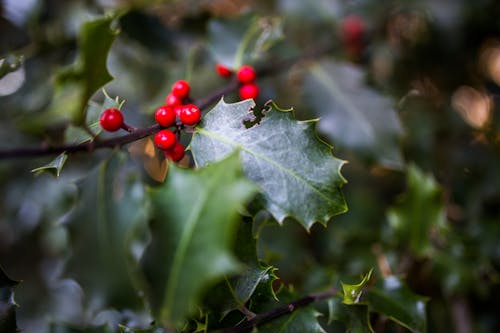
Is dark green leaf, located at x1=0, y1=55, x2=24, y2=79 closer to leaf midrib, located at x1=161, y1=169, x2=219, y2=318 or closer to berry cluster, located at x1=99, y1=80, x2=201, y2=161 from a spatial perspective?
berry cluster, located at x1=99, y1=80, x2=201, y2=161

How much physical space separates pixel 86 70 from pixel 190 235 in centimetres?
26

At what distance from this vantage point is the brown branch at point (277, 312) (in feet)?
2.20

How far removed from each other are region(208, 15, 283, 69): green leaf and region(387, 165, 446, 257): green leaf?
17.6 inches

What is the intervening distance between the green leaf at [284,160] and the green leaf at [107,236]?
0.45 ft

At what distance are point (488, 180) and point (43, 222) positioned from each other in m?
1.38

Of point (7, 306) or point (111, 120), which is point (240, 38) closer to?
point (111, 120)

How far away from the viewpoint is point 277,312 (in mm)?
705

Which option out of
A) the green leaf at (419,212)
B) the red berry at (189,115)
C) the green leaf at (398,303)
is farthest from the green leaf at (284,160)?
the green leaf at (419,212)

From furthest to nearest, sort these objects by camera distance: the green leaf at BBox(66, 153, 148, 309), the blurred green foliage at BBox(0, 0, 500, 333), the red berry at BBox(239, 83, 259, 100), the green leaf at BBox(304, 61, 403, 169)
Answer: the green leaf at BBox(304, 61, 403, 169) < the blurred green foliage at BBox(0, 0, 500, 333) < the red berry at BBox(239, 83, 259, 100) < the green leaf at BBox(66, 153, 148, 309)

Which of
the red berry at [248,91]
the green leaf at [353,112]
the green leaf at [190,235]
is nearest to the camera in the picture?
the green leaf at [190,235]

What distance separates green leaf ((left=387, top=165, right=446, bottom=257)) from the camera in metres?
1.08

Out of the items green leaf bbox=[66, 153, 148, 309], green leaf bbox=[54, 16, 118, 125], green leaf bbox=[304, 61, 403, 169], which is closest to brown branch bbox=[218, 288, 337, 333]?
green leaf bbox=[66, 153, 148, 309]

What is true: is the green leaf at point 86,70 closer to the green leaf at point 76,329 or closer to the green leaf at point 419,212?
the green leaf at point 76,329

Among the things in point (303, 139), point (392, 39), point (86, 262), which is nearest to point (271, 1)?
point (392, 39)
